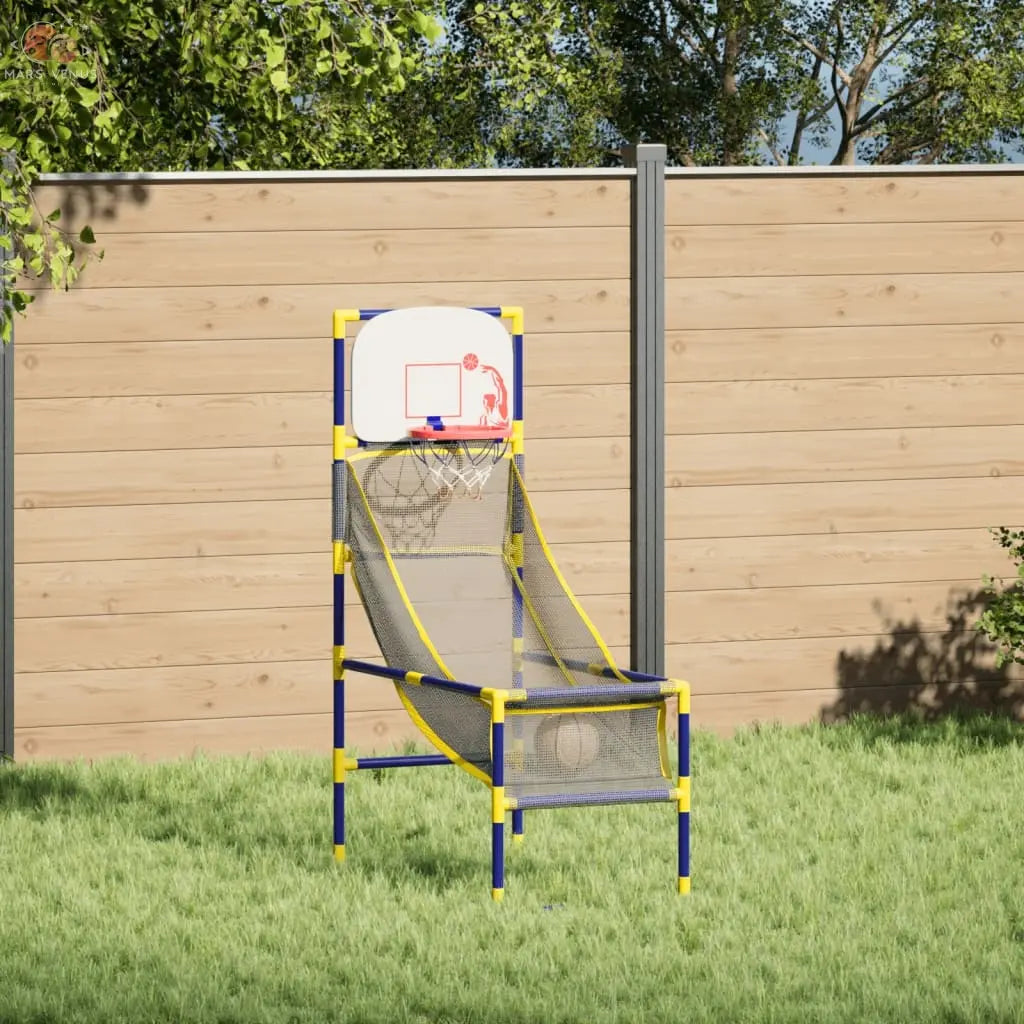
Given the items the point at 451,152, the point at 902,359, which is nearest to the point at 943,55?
the point at 451,152

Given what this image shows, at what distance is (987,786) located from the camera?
5406mm

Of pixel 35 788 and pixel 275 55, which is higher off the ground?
pixel 275 55

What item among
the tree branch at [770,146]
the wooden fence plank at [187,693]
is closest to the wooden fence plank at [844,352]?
the wooden fence plank at [187,693]

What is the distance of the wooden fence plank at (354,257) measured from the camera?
5.78 metres

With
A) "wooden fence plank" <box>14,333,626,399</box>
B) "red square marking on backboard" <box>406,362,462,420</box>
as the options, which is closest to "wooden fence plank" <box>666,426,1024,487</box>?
"wooden fence plank" <box>14,333,626,399</box>

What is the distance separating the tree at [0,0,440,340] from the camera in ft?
17.0

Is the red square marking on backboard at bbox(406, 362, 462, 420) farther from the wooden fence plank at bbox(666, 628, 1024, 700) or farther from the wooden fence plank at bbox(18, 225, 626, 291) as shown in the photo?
the wooden fence plank at bbox(666, 628, 1024, 700)

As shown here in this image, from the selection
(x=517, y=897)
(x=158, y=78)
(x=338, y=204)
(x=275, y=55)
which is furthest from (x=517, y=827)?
(x=158, y=78)

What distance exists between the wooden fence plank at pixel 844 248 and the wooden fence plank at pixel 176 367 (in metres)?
0.65

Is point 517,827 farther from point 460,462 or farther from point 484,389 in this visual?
point 484,389

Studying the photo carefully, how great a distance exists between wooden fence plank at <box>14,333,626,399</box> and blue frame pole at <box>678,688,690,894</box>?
1.95 m

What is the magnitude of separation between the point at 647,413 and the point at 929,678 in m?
1.39

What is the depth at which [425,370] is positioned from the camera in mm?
4945

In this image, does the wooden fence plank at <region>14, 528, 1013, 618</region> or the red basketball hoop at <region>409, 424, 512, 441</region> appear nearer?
the red basketball hoop at <region>409, 424, 512, 441</region>
